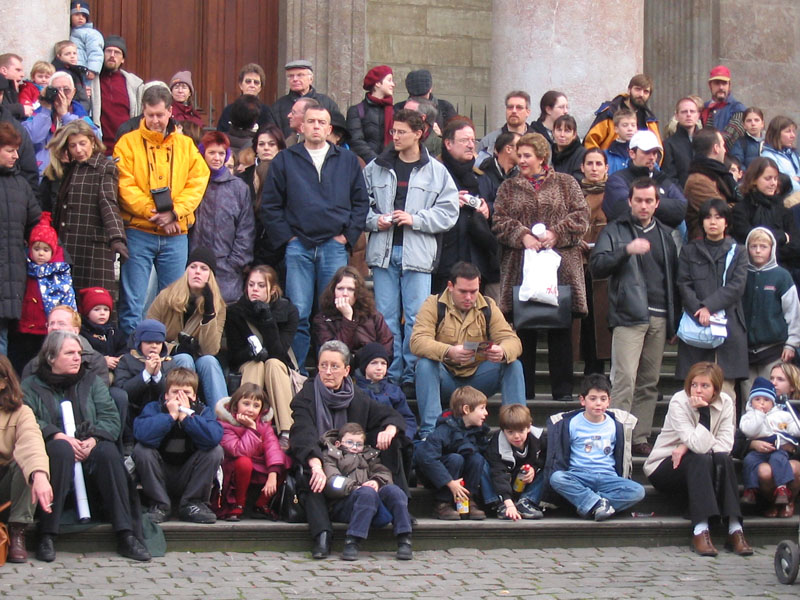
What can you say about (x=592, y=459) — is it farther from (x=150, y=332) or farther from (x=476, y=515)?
(x=150, y=332)

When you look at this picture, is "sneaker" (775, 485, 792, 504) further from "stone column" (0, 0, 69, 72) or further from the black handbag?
"stone column" (0, 0, 69, 72)

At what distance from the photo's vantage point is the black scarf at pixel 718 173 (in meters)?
12.1

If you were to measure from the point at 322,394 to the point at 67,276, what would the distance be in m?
2.09

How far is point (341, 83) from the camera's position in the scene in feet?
51.2

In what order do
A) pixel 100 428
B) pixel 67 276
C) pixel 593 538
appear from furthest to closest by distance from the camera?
pixel 67 276, pixel 593 538, pixel 100 428

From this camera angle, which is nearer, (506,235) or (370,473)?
(370,473)

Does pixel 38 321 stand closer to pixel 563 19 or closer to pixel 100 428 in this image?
pixel 100 428

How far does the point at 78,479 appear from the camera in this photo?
8.86 m

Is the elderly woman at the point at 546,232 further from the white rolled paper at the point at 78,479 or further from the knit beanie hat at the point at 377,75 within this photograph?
the white rolled paper at the point at 78,479

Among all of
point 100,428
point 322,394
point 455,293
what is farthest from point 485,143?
point 100,428

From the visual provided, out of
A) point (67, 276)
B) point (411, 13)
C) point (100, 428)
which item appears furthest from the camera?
point (411, 13)

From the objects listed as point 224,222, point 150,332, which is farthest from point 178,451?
point 224,222

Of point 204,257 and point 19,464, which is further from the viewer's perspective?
point 204,257

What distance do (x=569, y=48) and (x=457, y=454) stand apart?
5257 millimetres
